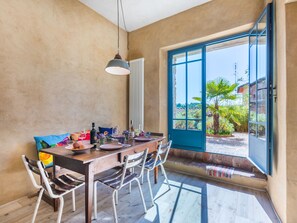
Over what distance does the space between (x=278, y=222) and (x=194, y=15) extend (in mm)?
3582

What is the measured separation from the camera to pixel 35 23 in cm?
238

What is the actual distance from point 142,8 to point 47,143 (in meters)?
3.06

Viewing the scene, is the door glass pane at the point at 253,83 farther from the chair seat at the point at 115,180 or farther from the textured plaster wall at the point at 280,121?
the chair seat at the point at 115,180

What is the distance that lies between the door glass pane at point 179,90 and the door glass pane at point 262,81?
59.0 inches

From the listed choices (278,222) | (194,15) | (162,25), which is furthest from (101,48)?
(278,222)

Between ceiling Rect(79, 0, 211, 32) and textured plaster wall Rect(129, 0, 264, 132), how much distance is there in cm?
14

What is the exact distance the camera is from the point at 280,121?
1887 millimetres

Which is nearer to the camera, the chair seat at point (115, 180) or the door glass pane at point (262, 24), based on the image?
the chair seat at point (115, 180)

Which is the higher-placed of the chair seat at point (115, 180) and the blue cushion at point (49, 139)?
the blue cushion at point (49, 139)

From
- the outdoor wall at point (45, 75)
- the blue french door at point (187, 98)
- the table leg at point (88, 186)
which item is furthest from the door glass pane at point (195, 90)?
the table leg at point (88, 186)

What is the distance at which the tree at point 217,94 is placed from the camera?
579cm

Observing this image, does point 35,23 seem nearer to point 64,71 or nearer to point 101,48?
point 64,71

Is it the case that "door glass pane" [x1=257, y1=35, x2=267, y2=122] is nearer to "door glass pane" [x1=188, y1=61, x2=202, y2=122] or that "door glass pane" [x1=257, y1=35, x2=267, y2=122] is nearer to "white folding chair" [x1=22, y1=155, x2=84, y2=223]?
"door glass pane" [x1=188, y1=61, x2=202, y2=122]

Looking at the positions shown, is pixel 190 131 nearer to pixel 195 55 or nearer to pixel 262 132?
pixel 262 132
